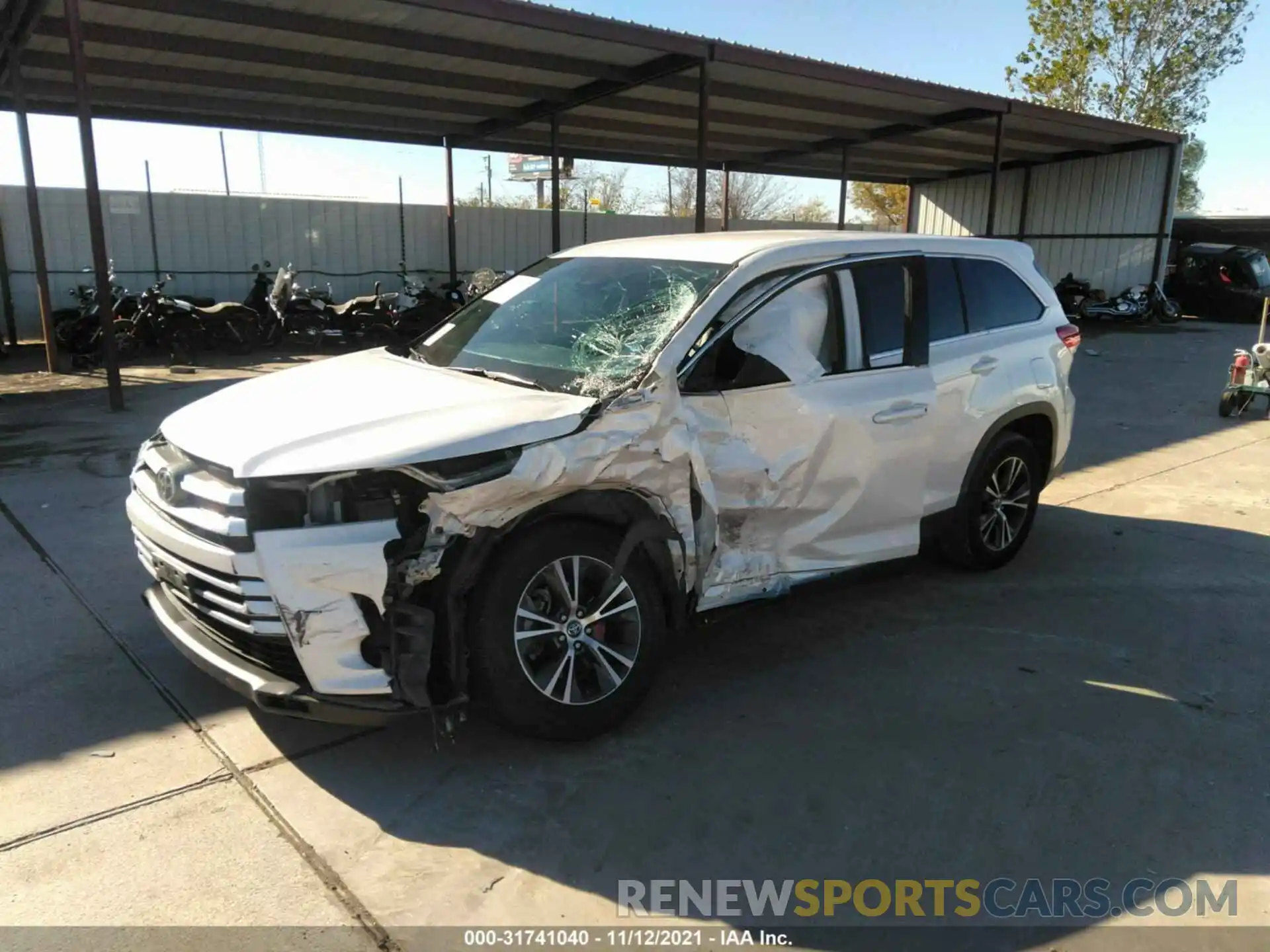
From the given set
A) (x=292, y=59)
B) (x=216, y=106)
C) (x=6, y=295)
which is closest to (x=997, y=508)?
(x=292, y=59)

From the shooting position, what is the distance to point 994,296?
4.94m

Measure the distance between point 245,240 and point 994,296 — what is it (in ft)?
49.6

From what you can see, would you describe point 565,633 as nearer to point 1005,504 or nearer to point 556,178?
point 1005,504

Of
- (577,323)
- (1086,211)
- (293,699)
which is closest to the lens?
(293,699)

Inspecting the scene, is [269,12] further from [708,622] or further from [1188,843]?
[1188,843]

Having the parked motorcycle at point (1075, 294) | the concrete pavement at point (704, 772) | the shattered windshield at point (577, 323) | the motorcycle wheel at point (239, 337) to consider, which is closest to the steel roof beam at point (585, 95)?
the motorcycle wheel at point (239, 337)

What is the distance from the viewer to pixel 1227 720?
11.8 ft

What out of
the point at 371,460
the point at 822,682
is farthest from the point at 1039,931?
the point at 371,460

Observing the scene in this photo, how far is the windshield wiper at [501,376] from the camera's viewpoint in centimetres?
350

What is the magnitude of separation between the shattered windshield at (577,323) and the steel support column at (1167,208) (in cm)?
2007

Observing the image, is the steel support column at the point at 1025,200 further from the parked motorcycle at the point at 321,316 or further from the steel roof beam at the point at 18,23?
the steel roof beam at the point at 18,23

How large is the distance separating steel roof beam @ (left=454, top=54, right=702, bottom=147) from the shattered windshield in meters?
7.34

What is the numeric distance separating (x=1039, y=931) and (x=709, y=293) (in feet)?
8.05

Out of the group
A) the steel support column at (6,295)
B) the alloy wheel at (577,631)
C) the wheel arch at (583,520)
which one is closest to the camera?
the wheel arch at (583,520)
